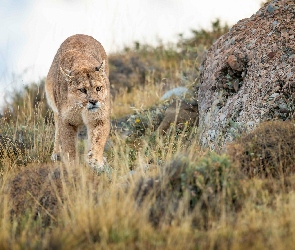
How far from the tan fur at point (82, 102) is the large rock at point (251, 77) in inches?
51.1

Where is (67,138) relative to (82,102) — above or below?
below

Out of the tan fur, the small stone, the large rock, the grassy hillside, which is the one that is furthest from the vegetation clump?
the tan fur

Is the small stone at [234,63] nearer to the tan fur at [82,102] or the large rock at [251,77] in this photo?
the large rock at [251,77]

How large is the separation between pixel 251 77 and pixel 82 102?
2.05m

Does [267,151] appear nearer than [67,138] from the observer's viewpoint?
Yes

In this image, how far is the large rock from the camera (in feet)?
22.8

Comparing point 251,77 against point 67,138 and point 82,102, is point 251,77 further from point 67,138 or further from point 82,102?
point 67,138

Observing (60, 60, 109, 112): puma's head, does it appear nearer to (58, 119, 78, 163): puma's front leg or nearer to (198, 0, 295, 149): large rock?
(58, 119, 78, 163): puma's front leg

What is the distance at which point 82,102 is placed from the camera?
7.61 metres

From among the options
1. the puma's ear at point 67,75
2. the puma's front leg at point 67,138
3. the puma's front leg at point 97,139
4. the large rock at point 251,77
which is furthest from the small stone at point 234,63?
the puma's front leg at point 67,138

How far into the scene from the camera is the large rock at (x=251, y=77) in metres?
6.95

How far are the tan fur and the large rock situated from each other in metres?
1.30

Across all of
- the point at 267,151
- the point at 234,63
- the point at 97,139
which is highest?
the point at 234,63

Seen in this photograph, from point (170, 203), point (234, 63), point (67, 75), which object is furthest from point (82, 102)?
point (170, 203)
